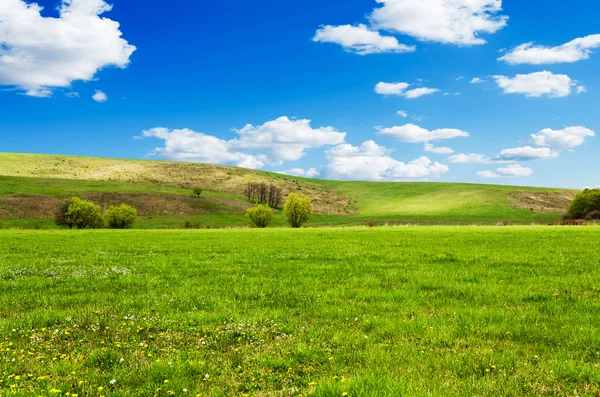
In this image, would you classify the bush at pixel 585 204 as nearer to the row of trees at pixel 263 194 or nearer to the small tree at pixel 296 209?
the small tree at pixel 296 209

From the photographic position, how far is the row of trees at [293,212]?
325 ft

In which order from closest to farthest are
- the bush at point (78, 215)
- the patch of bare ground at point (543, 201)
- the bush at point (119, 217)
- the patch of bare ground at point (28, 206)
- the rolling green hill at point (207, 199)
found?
the bush at point (78, 215) → the bush at point (119, 217) → the patch of bare ground at point (28, 206) → the rolling green hill at point (207, 199) → the patch of bare ground at point (543, 201)

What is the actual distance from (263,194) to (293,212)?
67867 mm

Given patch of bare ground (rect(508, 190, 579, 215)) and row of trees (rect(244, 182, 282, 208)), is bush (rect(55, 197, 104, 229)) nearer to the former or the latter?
row of trees (rect(244, 182, 282, 208))

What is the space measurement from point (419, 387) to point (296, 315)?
498 cm

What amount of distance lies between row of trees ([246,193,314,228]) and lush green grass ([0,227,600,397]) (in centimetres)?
8107

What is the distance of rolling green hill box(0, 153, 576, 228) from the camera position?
4596 inches

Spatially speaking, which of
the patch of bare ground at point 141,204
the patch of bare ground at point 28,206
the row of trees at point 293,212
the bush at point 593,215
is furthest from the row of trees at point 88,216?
the bush at point 593,215

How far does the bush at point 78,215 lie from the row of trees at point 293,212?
34914 mm

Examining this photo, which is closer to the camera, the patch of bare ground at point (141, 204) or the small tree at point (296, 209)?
the small tree at point (296, 209)

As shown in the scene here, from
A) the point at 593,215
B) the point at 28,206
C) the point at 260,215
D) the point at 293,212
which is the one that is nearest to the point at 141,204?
the point at 28,206

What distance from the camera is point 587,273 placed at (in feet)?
55.3

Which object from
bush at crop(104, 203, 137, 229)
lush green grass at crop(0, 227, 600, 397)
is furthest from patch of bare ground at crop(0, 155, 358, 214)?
lush green grass at crop(0, 227, 600, 397)

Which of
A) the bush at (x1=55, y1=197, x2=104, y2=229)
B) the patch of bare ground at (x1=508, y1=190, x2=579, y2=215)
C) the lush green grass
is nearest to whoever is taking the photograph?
the lush green grass
